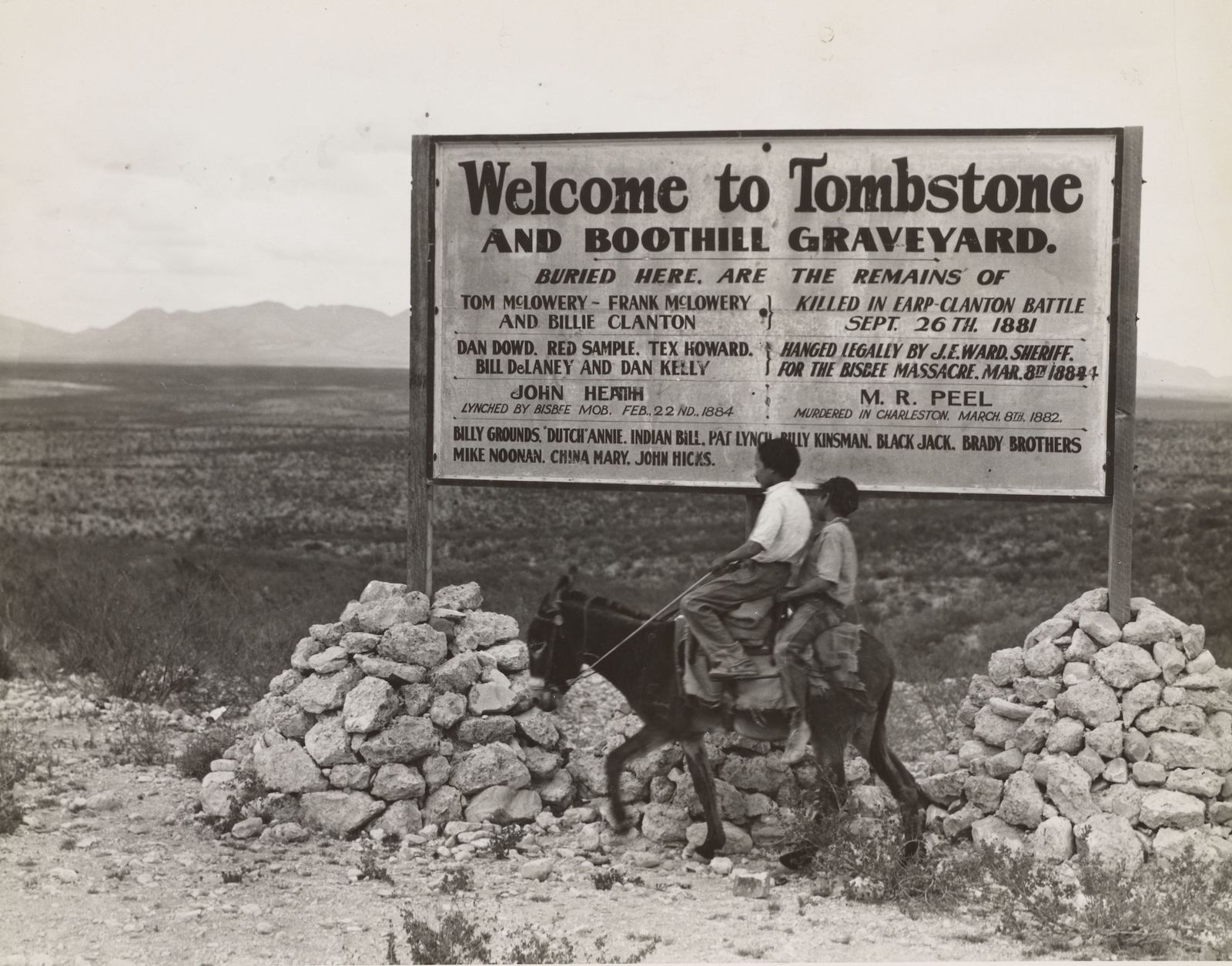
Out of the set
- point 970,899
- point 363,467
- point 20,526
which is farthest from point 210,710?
point 363,467

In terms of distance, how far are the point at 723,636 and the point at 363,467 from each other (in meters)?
32.3

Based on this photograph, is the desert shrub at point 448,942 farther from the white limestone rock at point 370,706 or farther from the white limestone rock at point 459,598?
the white limestone rock at point 459,598

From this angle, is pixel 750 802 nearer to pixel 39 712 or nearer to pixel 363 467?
pixel 39 712

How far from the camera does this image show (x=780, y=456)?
7566 mm

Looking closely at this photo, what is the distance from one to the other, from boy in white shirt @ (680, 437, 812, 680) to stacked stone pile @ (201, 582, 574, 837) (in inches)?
75.3

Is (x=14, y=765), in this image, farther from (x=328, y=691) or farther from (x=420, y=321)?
(x=420, y=321)

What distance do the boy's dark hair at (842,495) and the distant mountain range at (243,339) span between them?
68.3 metres

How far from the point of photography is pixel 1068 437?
8.23 m

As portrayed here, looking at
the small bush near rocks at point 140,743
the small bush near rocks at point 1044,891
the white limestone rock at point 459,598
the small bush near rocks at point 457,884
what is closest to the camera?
the small bush near rocks at point 1044,891

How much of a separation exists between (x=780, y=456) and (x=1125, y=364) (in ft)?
8.60

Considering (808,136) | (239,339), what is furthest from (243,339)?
(808,136)

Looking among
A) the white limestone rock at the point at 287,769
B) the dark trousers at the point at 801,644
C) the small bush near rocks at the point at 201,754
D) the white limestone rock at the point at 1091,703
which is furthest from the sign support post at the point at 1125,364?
the small bush near rocks at the point at 201,754

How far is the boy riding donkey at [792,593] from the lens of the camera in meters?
7.42

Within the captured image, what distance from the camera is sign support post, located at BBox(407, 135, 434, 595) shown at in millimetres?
8859
